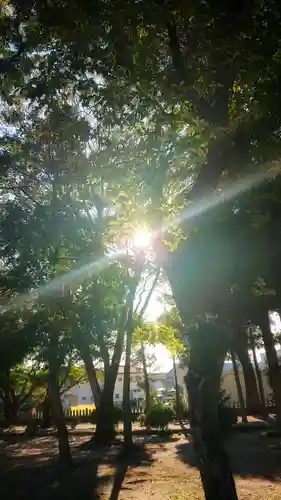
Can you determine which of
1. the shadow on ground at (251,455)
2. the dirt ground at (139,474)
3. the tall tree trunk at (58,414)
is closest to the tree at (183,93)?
the dirt ground at (139,474)

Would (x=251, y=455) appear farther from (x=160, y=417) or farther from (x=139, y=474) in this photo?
(x=160, y=417)

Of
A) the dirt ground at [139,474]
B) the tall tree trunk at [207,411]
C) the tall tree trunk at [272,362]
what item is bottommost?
the dirt ground at [139,474]

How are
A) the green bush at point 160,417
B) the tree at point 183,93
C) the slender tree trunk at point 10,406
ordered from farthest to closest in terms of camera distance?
1. the slender tree trunk at point 10,406
2. the green bush at point 160,417
3. the tree at point 183,93

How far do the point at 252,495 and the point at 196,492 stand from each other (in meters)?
1.15

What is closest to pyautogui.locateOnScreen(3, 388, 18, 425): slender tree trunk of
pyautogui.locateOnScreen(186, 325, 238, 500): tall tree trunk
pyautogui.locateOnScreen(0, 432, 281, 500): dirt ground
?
pyautogui.locateOnScreen(0, 432, 281, 500): dirt ground

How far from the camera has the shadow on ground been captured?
1066cm

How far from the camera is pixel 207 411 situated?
556cm

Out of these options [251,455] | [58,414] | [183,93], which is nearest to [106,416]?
[251,455]

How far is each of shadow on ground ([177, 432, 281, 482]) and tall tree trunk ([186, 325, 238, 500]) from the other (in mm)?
Result: 5248

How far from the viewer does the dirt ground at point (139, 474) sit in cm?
898

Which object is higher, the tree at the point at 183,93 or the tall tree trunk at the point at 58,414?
the tree at the point at 183,93

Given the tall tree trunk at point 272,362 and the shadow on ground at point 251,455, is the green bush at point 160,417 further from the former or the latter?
the tall tree trunk at point 272,362

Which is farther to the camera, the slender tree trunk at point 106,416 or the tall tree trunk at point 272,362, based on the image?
the slender tree trunk at point 106,416

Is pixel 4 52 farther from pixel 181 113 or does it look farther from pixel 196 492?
pixel 196 492
